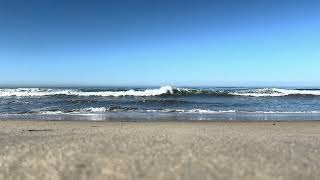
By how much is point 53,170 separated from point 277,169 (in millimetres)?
2832

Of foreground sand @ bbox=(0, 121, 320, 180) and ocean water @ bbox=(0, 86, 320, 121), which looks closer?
foreground sand @ bbox=(0, 121, 320, 180)

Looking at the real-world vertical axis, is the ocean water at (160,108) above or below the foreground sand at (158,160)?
below

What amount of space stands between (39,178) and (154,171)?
137 centimetres

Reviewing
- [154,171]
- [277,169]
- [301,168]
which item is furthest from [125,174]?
[301,168]

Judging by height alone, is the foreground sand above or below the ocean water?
above

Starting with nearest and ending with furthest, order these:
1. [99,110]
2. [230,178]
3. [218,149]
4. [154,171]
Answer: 1. [230,178]
2. [154,171]
3. [218,149]
4. [99,110]

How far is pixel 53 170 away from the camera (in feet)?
17.4

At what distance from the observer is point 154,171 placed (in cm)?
516

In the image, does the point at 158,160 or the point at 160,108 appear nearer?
the point at 158,160

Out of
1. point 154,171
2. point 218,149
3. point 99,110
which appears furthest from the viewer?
point 99,110

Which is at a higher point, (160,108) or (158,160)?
(158,160)

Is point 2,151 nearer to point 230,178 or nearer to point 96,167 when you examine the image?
point 96,167

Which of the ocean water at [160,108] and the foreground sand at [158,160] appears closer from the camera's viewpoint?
the foreground sand at [158,160]

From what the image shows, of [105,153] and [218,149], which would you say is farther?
[218,149]
